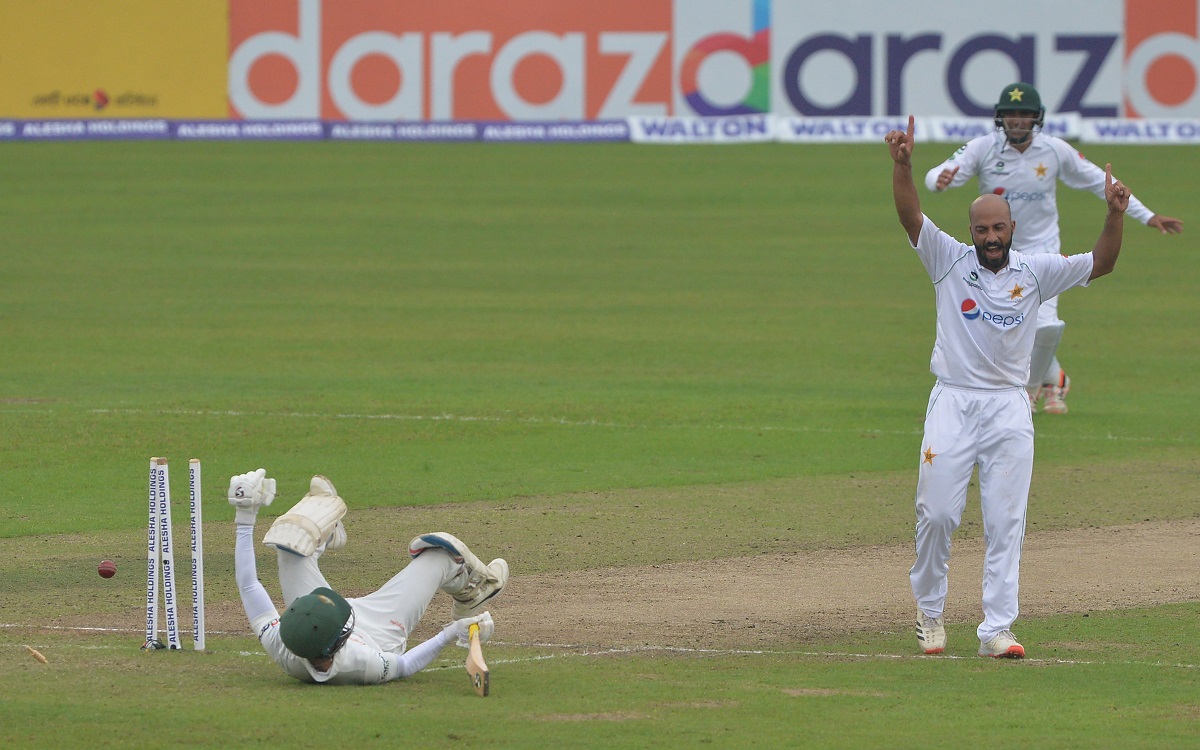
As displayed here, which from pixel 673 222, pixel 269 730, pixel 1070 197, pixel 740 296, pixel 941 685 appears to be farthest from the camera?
pixel 1070 197

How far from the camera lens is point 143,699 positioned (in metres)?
7.48

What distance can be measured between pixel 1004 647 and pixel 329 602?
304 cm

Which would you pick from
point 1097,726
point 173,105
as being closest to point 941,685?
point 1097,726

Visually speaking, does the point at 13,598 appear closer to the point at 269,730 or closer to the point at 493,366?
the point at 269,730

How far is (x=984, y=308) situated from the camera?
842 centimetres

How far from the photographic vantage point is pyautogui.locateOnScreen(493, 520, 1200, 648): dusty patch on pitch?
905cm

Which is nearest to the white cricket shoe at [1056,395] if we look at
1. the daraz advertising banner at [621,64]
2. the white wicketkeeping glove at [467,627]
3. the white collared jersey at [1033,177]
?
the white collared jersey at [1033,177]

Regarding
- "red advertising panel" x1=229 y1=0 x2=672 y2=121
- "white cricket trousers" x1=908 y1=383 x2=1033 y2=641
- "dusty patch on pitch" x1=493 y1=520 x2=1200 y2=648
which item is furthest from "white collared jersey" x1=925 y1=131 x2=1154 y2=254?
"red advertising panel" x1=229 y1=0 x2=672 y2=121

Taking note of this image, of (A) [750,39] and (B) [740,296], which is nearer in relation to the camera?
(B) [740,296]

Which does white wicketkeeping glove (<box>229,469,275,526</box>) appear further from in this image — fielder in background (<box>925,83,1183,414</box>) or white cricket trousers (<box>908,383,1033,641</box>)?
fielder in background (<box>925,83,1183,414</box>)

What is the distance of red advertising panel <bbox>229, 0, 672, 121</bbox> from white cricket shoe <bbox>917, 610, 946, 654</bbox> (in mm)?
35837

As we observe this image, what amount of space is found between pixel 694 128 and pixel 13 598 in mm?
34639

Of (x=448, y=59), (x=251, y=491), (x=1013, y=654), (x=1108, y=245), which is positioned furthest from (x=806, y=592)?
(x=448, y=59)

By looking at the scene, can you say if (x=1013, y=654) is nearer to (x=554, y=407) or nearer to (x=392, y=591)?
(x=392, y=591)
